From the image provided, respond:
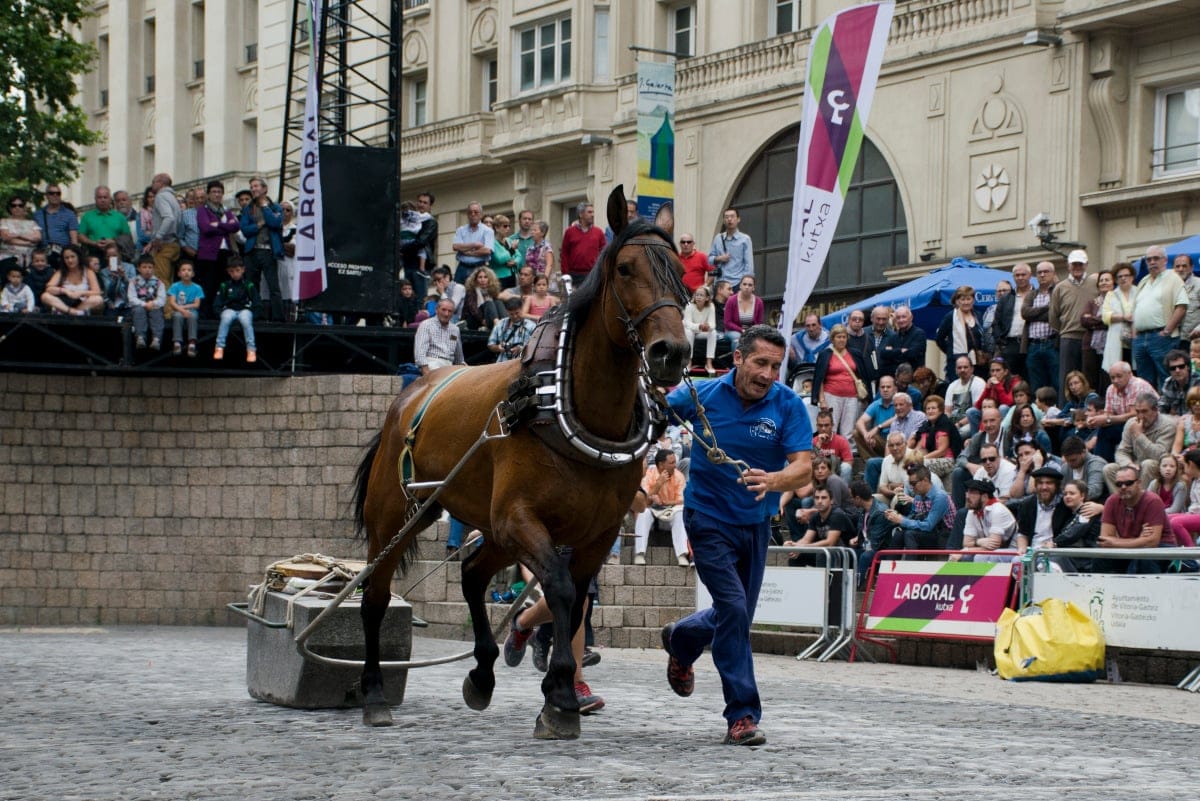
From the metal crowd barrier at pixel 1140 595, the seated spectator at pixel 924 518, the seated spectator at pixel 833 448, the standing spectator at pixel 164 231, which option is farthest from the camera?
the standing spectator at pixel 164 231

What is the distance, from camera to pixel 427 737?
9.88 m

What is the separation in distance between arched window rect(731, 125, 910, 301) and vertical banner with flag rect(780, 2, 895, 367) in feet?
48.1

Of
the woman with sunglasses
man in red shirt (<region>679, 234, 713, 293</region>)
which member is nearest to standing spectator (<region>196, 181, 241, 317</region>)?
the woman with sunglasses

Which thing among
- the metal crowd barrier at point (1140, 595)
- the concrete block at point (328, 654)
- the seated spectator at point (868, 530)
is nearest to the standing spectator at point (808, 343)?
Result: the seated spectator at point (868, 530)

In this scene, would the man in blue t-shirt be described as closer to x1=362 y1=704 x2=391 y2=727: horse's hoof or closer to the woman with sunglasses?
x1=362 y1=704 x2=391 y2=727: horse's hoof

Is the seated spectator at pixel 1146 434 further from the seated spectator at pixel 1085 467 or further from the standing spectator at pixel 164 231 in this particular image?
the standing spectator at pixel 164 231

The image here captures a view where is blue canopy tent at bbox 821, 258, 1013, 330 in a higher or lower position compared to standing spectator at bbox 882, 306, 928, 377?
higher

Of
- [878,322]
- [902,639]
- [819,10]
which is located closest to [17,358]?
[878,322]

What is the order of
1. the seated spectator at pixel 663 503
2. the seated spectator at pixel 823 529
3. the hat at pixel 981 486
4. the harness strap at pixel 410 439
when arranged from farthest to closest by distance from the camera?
the seated spectator at pixel 663 503 → the seated spectator at pixel 823 529 → the hat at pixel 981 486 → the harness strap at pixel 410 439

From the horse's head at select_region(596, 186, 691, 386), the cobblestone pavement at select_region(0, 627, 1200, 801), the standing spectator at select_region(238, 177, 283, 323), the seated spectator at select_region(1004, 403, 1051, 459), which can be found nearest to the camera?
the cobblestone pavement at select_region(0, 627, 1200, 801)

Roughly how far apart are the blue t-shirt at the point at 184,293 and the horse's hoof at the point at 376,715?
15534mm

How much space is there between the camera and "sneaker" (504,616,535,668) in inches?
483

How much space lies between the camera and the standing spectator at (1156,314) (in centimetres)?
1969

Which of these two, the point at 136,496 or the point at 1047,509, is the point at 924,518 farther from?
the point at 136,496
